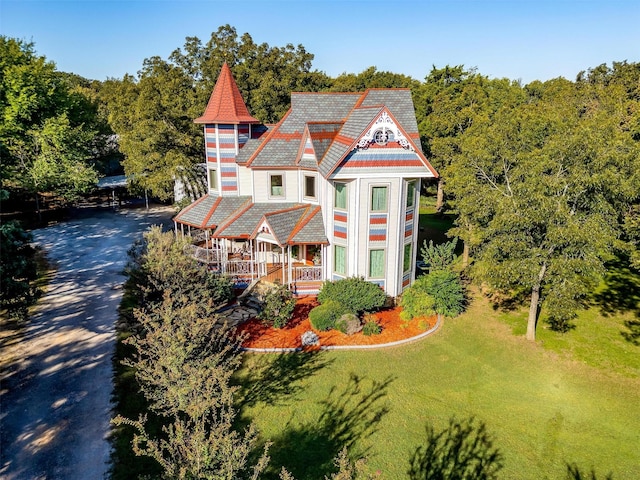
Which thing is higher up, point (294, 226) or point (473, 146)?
point (473, 146)

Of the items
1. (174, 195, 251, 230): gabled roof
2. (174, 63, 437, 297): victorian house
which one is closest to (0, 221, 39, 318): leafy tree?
(174, 63, 437, 297): victorian house

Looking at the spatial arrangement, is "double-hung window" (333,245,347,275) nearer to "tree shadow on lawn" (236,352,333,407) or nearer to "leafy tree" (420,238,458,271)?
"leafy tree" (420,238,458,271)

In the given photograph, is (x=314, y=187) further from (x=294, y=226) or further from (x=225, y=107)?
(x=225, y=107)

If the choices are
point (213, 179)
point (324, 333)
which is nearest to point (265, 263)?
point (324, 333)

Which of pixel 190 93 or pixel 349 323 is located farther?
pixel 190 93

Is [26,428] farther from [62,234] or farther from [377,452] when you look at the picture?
[62,234]
